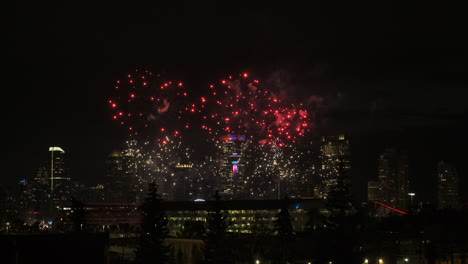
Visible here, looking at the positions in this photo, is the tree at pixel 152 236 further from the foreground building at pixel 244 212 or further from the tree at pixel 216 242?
the foreground building at pixel 244 212

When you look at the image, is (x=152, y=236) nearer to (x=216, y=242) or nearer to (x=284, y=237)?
(x=216, y=242)

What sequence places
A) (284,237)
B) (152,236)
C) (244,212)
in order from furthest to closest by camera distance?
(244,212) < (284,237) < (152,236)

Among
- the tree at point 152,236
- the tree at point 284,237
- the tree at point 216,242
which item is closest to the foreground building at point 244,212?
the tree at point 284,237

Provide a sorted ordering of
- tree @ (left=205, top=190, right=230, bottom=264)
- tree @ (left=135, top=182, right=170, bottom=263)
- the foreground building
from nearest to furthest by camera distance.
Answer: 1. tree @ (left=135, top=182, right=170, bottom=263)
2. tree @ (left=205, top=190, right=230, bottom=264)
3. the foreground building

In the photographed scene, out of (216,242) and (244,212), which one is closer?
(216,242)

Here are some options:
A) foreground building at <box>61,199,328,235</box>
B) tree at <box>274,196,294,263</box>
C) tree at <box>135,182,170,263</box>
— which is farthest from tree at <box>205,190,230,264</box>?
foreground building at <box>61,199,328,235</box>

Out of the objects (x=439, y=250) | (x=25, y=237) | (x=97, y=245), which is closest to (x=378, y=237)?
(x=439, y=250)

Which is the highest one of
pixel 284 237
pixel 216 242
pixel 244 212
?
pixel 244 212

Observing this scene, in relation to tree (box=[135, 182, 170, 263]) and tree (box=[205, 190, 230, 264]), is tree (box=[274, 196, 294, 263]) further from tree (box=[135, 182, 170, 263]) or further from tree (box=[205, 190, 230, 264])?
tree (box=[135, 182, 170, 263])

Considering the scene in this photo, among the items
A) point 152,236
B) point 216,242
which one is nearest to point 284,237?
point 216,242

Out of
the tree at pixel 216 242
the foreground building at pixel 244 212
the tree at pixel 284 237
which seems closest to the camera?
the tree at pixel 216 242

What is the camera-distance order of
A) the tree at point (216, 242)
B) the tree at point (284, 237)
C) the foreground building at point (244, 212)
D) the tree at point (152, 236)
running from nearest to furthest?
1. the tree at point (152, 236)
2. the tree at point (216, 242)
3. the tree at point (284, 237)
4. the foreground building at point (244, 212)

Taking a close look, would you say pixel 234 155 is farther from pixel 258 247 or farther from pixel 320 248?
pixel 320 248

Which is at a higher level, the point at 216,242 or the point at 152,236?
the point at 152,236
